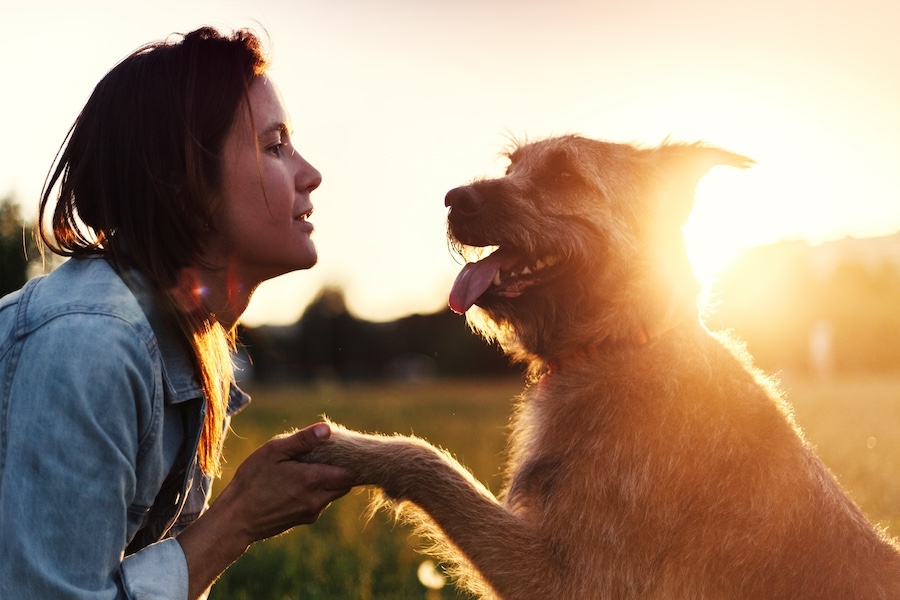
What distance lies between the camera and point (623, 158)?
15.1ft

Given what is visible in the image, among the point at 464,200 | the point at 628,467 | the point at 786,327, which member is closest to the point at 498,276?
the point at 464,200

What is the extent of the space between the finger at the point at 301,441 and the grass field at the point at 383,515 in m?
1.46

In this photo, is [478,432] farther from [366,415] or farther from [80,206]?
[80,206]

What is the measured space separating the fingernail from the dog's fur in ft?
0.72

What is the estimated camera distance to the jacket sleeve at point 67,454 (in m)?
2.55

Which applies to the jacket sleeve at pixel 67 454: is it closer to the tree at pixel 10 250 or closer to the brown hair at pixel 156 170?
the brown hair at pixel 156 170

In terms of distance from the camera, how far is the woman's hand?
3121 millimetres

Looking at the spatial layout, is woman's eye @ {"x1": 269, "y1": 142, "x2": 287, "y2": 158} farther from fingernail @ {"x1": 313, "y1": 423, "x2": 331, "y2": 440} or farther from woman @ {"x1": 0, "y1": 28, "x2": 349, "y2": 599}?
fingernail @ {"x1": 313, "y1": 423, "x2": 331, "y2": 440}

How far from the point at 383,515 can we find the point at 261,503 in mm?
4808

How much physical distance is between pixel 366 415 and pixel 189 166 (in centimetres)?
1359

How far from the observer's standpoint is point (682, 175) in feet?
14.7

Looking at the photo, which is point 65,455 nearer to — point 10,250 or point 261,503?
point 261,503

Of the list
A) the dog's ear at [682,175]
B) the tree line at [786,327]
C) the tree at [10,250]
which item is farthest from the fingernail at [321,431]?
the tree line at [786,327]

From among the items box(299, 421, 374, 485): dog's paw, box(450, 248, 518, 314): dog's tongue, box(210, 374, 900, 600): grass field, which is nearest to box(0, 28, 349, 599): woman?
box(299, 421, 374, 485): dog's paw
